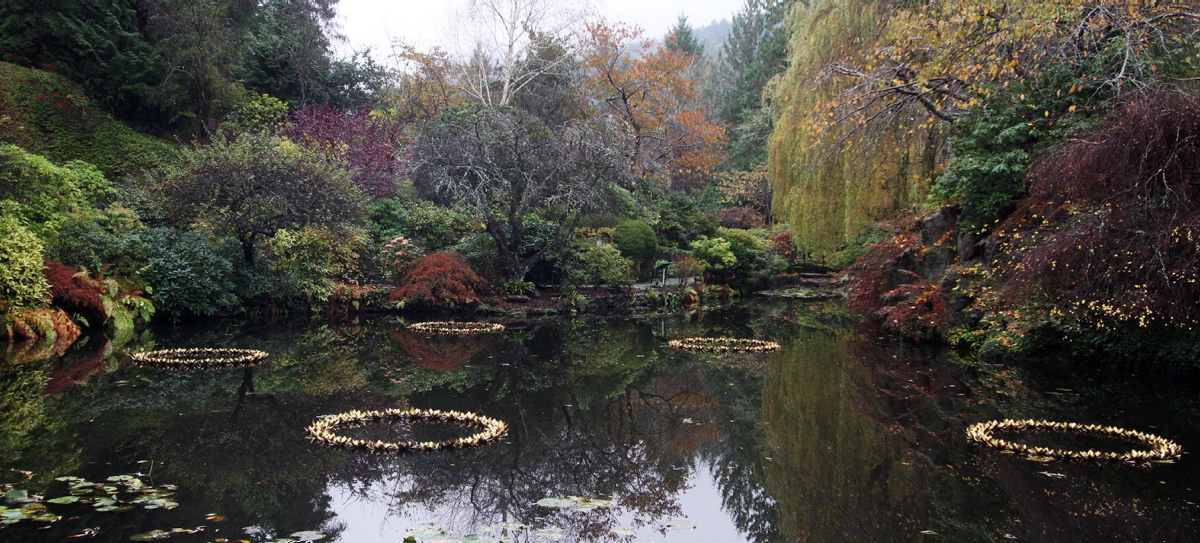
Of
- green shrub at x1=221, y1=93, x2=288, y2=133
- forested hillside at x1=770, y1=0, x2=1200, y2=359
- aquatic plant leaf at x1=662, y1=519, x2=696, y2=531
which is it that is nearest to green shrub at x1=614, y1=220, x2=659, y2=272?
forested hillside at x1=770, y1=0, x2=1200, y2=359

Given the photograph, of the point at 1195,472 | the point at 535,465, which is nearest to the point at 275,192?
the point at 535,465

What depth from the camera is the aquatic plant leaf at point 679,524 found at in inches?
154

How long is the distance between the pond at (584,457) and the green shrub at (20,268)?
126 centimetres

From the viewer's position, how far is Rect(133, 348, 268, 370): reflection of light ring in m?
8.43

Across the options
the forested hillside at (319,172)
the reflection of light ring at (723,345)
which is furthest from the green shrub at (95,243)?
the reflection of light ring at (723,345)

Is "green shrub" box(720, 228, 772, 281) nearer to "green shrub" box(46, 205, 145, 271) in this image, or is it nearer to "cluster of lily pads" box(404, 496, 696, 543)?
"green shrub" box(46, 205, 145, 271)

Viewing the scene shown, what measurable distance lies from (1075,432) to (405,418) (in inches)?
221

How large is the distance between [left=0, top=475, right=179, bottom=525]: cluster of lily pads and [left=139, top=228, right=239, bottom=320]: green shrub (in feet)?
29.9

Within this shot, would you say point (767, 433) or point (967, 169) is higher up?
point (967, 169)

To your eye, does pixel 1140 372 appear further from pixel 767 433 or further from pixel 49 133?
pixel 49 133

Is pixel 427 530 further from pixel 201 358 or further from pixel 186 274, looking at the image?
pixel 186 274

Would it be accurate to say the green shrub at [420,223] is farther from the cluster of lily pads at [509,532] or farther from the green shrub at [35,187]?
the cluster of lily pads at [509,532]

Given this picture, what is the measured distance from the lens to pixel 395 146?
22.3m

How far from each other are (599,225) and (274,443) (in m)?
14.5
